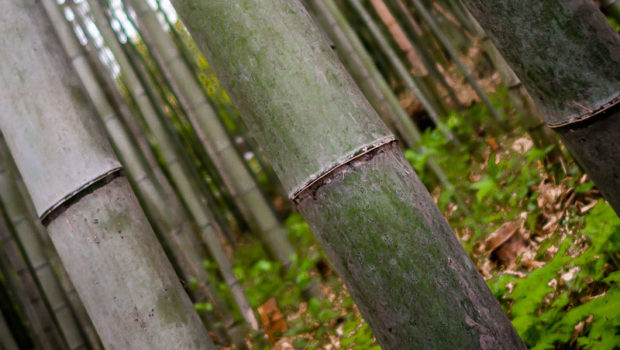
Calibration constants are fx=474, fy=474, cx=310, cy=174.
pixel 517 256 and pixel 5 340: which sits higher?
pixel 5 340

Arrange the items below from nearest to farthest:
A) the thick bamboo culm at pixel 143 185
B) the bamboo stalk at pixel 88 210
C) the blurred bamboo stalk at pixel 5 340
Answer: the bamboo stalk at pixel 88 210 < the blurred bamboo stalk at pixel 5 340 < the thick bamboo culm at pixel 143 185

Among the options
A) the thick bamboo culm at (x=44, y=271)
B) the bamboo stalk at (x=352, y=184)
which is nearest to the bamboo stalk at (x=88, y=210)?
the bamboo stalk at (x=352, y=184)

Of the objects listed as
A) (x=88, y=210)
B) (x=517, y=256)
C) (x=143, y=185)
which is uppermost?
(x=143, y=185)

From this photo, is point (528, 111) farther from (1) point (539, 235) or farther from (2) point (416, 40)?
(2) point (416, 40)

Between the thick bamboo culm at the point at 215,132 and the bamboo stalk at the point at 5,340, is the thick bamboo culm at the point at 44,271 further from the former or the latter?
the thick bamboo culm at the point at 215,132

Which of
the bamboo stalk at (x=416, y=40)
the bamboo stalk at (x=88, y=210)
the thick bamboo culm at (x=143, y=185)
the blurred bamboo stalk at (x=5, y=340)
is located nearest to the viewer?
the bamboo stalk at (x=88, y=210)

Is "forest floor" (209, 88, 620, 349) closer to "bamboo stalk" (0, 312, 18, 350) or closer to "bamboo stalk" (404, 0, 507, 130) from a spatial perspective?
"bamboo stalk" (404, 0, 507, 130)

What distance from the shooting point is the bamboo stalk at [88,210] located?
77cm

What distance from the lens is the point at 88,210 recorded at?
78 cm

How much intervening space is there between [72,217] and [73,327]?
1.93 metres

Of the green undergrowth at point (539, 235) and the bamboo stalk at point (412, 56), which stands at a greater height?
the bamboo stalk at point (412, 56)

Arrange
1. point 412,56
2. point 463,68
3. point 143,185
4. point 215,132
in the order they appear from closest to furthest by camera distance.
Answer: point 143,185
point 215,132
point 463,68
point 412,56

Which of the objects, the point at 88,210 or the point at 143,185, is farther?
the point at 143,185

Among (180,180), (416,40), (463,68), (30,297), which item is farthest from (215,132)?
(416,40)
